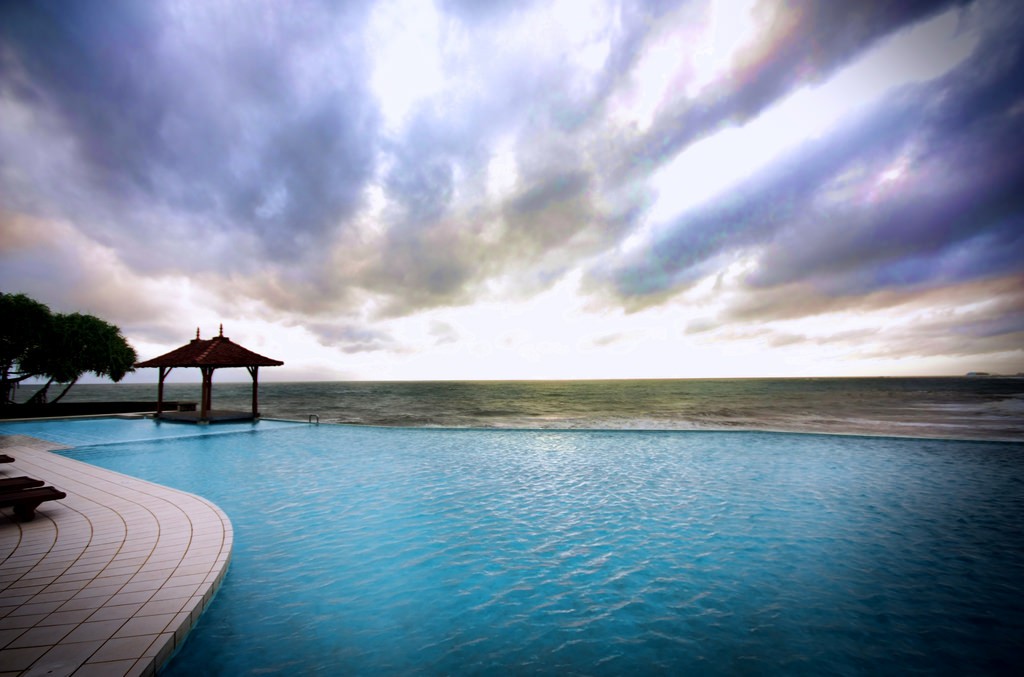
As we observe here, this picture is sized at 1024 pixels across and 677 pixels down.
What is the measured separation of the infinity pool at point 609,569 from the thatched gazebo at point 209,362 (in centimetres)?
794

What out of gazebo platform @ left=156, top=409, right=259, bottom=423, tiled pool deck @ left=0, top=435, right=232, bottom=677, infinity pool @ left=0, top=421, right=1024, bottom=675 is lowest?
infinity pool @ left=0, top=421, right=1024, bottom=675

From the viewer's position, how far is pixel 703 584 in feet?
20.6

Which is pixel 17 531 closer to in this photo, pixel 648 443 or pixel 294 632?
pixel 294 632

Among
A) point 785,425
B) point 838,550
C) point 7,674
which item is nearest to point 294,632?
point 7,674

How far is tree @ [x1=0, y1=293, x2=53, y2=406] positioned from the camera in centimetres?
2433

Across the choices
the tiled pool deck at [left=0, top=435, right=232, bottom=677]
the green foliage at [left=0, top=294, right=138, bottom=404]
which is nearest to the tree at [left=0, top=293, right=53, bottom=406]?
the green foliage at [left=0, top=294, right=138, bottom=404]

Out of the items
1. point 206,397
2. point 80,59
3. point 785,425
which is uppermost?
point 80,59

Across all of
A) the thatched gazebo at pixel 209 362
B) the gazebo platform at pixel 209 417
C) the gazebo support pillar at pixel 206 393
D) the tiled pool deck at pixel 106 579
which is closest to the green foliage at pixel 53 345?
the thatched gazebo at pixel 209 362

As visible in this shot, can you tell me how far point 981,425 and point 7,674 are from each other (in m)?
42.9

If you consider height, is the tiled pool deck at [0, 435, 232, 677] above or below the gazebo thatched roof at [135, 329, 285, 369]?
below

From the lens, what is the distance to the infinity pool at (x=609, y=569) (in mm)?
4695

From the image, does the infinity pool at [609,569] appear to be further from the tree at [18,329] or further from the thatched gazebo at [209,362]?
the tree at [18,329]

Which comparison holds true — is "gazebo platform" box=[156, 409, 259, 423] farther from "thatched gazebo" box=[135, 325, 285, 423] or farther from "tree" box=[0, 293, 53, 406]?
"tree" box=[0, 293, 53, 406]

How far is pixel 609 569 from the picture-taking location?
6742 millimetres
